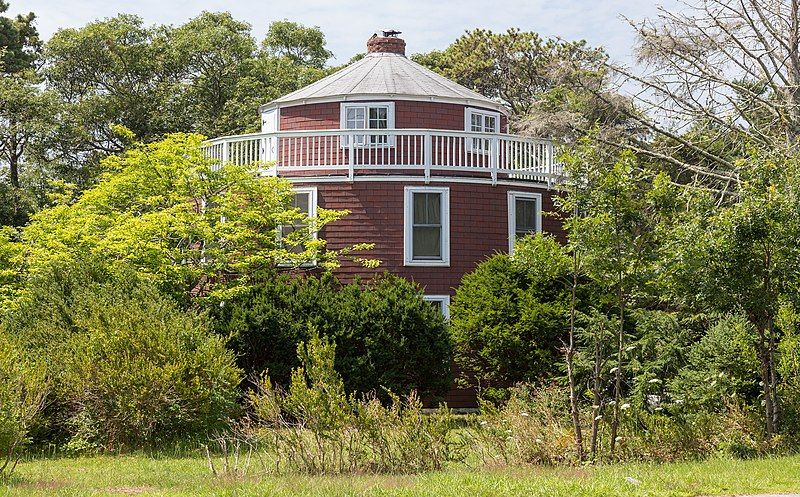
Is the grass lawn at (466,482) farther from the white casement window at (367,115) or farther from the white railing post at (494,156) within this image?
the white casement window at (367,115)

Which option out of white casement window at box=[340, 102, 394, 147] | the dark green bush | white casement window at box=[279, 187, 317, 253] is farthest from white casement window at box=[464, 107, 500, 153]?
the dark green bush

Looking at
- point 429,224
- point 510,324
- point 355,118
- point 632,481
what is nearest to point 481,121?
point 355,118

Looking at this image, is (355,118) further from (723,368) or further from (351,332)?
(723,368)

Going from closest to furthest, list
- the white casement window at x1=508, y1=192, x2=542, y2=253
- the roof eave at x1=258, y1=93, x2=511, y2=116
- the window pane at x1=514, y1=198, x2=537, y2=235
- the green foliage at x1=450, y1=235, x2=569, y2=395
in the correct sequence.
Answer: the green foliage at x1=450, y1=235, x2=569, y2=395 < the white casement window at x1=508, y1=192, x2=542, y2=253 < the window pane at x1=514, y1=198, x2=537, y2=235 < the roof eave at x1=258, y1=93, x2=511, y2=116

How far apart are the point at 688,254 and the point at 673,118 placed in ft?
39.7

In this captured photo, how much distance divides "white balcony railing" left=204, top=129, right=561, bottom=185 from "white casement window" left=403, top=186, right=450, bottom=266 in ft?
1.62

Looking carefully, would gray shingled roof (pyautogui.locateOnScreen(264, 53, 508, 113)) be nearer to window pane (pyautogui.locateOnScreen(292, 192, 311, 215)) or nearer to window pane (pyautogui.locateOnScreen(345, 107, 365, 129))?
window pane (pyautogui.locateOnScreen(345, 107, 365, 129))

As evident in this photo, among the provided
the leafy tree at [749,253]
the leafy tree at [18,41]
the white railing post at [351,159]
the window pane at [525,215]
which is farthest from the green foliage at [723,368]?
the leafy tree at [18,41]

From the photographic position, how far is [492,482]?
11664 millimetres

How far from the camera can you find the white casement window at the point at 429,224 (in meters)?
25.9

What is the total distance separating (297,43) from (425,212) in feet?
92.7

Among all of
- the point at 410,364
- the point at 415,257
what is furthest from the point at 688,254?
the point at 415,257

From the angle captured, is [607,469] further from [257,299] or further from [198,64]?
[198,64]

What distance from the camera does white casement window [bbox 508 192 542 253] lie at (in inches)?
1046
